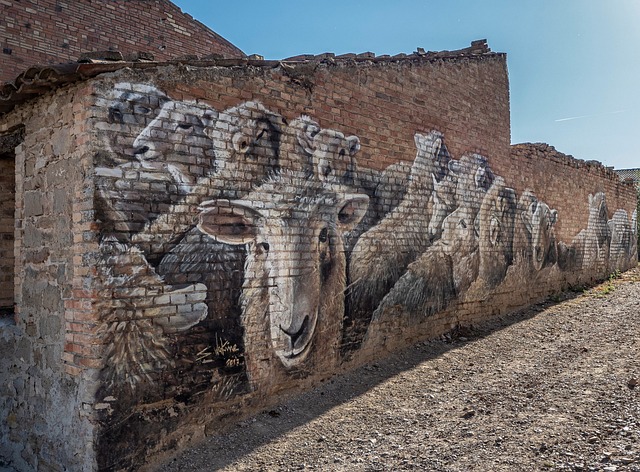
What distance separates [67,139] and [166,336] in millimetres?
1728

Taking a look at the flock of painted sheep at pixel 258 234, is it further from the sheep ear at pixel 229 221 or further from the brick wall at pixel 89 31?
the brick wall at pixel 89 31

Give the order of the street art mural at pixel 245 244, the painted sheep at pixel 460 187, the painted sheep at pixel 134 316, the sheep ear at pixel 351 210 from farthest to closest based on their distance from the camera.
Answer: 1. the painted sheep at pixel 460 187
2. the sheep ear at pixel 351 210
3. the street art mural at pixel 245 244
4. the painted sheep at pixel 134 316

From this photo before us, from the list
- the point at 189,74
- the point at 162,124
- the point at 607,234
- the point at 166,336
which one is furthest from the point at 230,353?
the point at 607,234

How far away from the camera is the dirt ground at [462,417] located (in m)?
3.90

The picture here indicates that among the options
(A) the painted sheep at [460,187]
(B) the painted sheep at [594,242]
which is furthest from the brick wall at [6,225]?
(B) the painted sheep at [594,242]

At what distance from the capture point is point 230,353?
4504 mm

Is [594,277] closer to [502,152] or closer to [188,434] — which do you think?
[502,152]

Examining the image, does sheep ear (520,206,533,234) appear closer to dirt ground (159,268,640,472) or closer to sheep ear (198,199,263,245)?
dirt ground (159,268,640,472)

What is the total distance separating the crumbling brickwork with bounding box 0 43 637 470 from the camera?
12.5 feet

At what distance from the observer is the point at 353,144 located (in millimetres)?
5859

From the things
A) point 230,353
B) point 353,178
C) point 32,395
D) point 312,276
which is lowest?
point 32,395

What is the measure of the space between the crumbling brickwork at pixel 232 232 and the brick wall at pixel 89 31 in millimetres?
2363

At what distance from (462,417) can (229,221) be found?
9.20 feet

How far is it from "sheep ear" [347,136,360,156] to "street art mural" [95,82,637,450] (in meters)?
0.04
